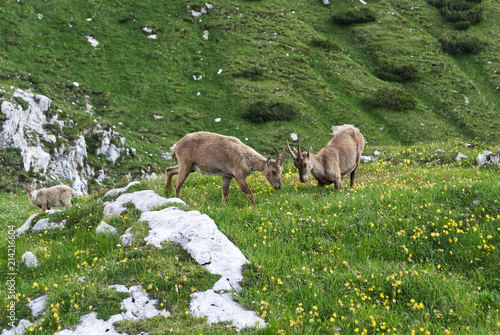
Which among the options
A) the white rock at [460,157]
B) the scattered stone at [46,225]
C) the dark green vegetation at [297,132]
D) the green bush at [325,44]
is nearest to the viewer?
the dark green vegetation at [297,132]

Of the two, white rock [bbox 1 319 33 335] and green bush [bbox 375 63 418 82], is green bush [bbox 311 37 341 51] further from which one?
white rock [bbox 1 319 33 335]

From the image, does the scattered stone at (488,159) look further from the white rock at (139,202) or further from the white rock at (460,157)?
the white rock at (139,202)

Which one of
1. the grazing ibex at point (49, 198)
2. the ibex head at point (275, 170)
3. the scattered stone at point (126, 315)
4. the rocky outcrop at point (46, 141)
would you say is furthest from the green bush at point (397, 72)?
the scattered stone at point (126, 315)

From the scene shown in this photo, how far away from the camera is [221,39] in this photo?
149ft

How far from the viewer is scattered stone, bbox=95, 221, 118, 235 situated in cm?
803

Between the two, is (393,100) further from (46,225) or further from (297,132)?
(46,225)

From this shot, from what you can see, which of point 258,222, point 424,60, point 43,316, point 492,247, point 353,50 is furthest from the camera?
point 353,50

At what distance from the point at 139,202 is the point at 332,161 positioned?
22.2 ft

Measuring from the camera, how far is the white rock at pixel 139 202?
914cm

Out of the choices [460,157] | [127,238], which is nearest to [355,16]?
[460,157]

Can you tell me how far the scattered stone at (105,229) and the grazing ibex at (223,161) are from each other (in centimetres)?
337

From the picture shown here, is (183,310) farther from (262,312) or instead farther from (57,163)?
(57,163)

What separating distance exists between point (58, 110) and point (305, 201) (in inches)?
954

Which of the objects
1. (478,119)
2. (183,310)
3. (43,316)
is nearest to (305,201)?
(183,310)
